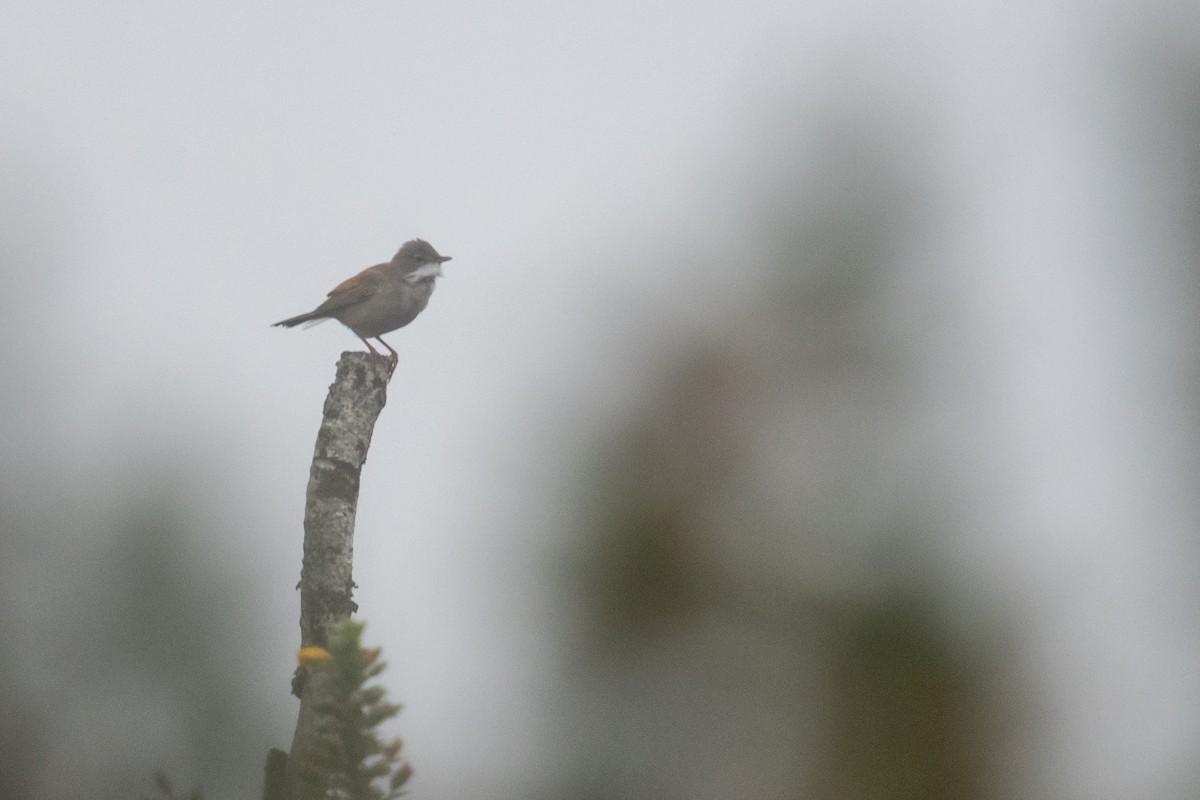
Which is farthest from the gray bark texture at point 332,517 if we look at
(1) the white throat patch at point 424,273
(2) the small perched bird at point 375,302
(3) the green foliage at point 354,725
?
(1) the white throat patch at point 424,273

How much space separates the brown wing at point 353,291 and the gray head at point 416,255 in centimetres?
64

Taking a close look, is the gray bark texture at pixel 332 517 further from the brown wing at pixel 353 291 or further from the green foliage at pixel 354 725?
the brown wing at pixel 353 291

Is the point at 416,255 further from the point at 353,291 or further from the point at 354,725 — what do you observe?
the point at 354,725

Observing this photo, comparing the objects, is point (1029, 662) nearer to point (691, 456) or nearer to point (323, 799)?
point (691, 456)

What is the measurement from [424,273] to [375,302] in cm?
84

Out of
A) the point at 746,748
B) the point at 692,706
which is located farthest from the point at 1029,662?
the point at 692,706

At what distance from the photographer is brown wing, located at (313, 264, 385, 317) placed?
1077 cm

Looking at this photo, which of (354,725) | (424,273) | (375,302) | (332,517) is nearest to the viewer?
(354,725)

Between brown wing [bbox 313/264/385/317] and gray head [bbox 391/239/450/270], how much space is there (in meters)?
0.64

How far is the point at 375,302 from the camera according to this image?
35.3 feet

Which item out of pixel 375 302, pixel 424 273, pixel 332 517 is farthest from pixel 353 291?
pixel 332 517

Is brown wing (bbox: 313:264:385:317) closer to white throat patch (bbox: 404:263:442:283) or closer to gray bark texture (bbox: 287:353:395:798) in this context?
white throat patch (bbox: 404:263:442:283)

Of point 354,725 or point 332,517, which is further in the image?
point 332,517

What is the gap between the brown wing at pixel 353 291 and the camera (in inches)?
424
